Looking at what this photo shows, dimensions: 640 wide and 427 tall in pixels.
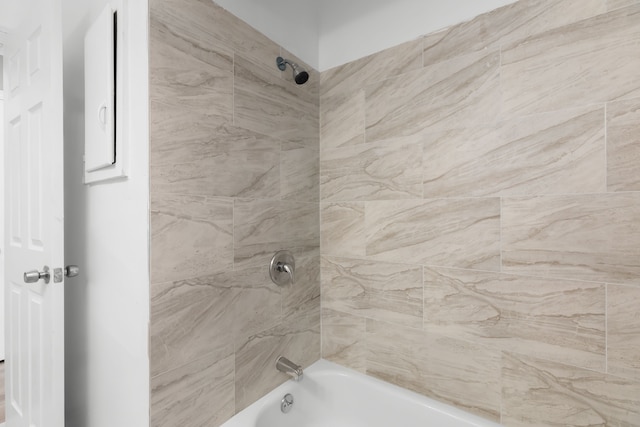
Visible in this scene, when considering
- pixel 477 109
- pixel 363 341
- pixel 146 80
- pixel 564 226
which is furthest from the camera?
pixel 363 341

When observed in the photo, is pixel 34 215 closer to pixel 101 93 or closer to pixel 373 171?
pixel 101 93

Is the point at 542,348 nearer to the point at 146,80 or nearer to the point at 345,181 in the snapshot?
the point at 345,181

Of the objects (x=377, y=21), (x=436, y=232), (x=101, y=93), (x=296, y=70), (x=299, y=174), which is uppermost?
(x=377, y=21)

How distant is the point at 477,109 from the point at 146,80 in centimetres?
120

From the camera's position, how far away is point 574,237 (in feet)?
3.38

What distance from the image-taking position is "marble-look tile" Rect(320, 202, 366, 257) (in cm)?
152

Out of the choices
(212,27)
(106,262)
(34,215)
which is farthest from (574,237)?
(34,215)

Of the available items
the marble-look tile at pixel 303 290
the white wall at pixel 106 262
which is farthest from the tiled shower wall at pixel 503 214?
the white wall at pixel 106 262

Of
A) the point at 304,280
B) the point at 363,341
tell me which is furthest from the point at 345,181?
the point at 363,341

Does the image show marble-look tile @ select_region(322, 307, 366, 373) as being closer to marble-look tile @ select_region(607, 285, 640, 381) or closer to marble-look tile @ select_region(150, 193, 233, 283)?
marble-look tile @ select_region(150, 193, 233, 283)

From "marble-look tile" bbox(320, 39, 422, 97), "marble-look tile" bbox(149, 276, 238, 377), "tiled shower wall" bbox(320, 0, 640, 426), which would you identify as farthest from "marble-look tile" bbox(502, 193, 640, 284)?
"marble-look tile" bbox(149, 276, 238, 377)

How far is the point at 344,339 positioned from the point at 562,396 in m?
0.89

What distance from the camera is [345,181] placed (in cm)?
157

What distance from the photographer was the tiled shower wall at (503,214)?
98cm
